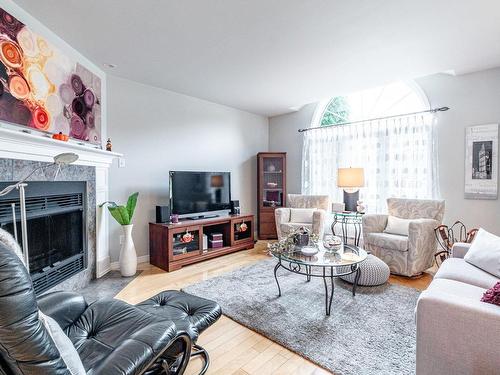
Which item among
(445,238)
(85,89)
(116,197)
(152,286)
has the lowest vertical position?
(152,286)

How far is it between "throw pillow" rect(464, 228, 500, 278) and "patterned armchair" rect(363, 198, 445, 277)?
77cm

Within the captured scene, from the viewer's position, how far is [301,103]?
4.46 metres

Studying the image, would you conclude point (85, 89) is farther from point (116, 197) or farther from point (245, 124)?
point (245, 124)

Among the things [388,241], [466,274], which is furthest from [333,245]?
[466,274]

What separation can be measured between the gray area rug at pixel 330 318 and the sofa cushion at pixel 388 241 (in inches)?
19.8

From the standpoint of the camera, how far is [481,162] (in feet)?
10.5

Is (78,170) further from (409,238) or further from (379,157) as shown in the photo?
(379,157)

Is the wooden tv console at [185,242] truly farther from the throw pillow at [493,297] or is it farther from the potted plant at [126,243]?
the throw pillow at [493,297]

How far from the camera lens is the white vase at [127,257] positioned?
303cm

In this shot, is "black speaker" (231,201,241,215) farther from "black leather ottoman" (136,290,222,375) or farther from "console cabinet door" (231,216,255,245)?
"black leather ottoman" (136,290,222,375)

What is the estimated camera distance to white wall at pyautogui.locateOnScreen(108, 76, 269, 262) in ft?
10.8

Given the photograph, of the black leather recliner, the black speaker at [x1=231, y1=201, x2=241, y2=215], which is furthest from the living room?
the black speaker at [x1=231, y1=201, x2=241, y2=215]

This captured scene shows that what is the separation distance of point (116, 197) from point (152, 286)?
48.8 inches

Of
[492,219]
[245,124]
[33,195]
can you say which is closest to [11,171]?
[33,195]
